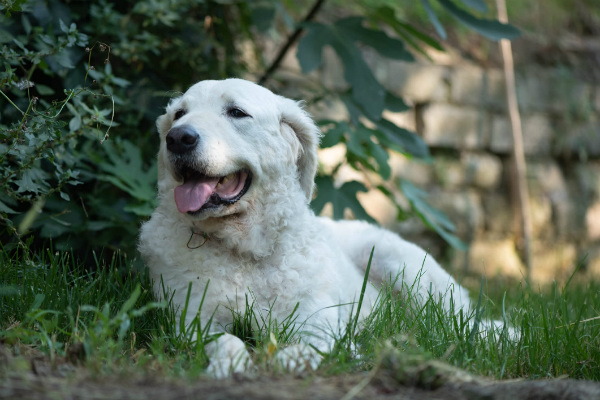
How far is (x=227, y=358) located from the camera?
219 centimetres

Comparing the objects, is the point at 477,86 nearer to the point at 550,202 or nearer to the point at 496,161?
the point at 496,161

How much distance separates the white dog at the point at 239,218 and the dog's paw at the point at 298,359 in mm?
348

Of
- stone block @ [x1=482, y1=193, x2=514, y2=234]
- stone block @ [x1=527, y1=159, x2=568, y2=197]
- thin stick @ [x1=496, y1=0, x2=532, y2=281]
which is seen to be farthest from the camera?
stone block @ [x1=527, y1=159, x2=568, y2=197]

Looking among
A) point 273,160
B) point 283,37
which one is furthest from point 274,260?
point 283,37

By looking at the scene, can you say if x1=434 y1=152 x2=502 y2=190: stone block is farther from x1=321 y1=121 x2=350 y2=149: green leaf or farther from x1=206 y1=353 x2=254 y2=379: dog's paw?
x1=206 y1=353 x2=254 y2=379: dog's paw

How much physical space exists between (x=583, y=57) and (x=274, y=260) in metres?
7.29

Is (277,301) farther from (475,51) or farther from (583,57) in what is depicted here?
(583,57)

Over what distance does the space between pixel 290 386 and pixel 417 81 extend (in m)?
6.12

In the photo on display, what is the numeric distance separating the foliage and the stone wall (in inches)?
92.4

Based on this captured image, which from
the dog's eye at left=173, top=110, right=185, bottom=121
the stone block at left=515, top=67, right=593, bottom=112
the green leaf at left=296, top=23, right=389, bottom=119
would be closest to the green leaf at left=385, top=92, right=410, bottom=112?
the green leaf at left=296, top=23, right=389, bottom=119

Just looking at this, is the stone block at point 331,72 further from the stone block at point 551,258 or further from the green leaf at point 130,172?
the stone block at point 551,258

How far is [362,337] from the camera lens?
2605 millimetres

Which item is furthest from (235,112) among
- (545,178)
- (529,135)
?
(545,178)

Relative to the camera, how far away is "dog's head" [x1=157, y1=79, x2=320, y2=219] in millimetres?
2797
